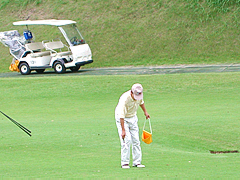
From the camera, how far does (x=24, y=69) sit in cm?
2556

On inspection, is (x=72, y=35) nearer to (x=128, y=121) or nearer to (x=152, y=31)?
→ (x=152, y=31)

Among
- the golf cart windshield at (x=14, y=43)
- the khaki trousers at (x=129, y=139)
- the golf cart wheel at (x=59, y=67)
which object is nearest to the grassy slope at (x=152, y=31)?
the golf cart wheel at (x=59, y=67)

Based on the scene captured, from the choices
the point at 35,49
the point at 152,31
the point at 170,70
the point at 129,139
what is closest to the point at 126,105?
the point at 129,139

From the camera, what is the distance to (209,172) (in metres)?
7.15

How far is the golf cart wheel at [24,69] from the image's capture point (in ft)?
83.0

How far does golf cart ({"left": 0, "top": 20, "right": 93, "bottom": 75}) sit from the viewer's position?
2445 cm

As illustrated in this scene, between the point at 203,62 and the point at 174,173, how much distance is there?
66.5 feet

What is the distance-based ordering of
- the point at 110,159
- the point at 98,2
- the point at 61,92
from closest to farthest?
the point at 110,159 → the point at 61,92 → the point at 98,2

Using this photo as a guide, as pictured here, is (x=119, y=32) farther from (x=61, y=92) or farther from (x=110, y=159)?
(x=110, y=159)

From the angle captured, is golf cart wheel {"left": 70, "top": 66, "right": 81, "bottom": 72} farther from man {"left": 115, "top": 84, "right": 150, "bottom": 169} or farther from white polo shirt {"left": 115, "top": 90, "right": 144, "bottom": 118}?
white polo shirt {"left": 115, "top": 90, "right": 144, "bottom": 118}

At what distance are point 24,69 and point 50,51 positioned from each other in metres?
2.06

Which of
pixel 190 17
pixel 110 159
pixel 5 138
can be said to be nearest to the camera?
pixel 110 159

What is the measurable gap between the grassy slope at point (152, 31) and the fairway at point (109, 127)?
7716 mm

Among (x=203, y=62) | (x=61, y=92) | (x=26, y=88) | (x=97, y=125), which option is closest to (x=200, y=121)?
(x=97, y=125)
